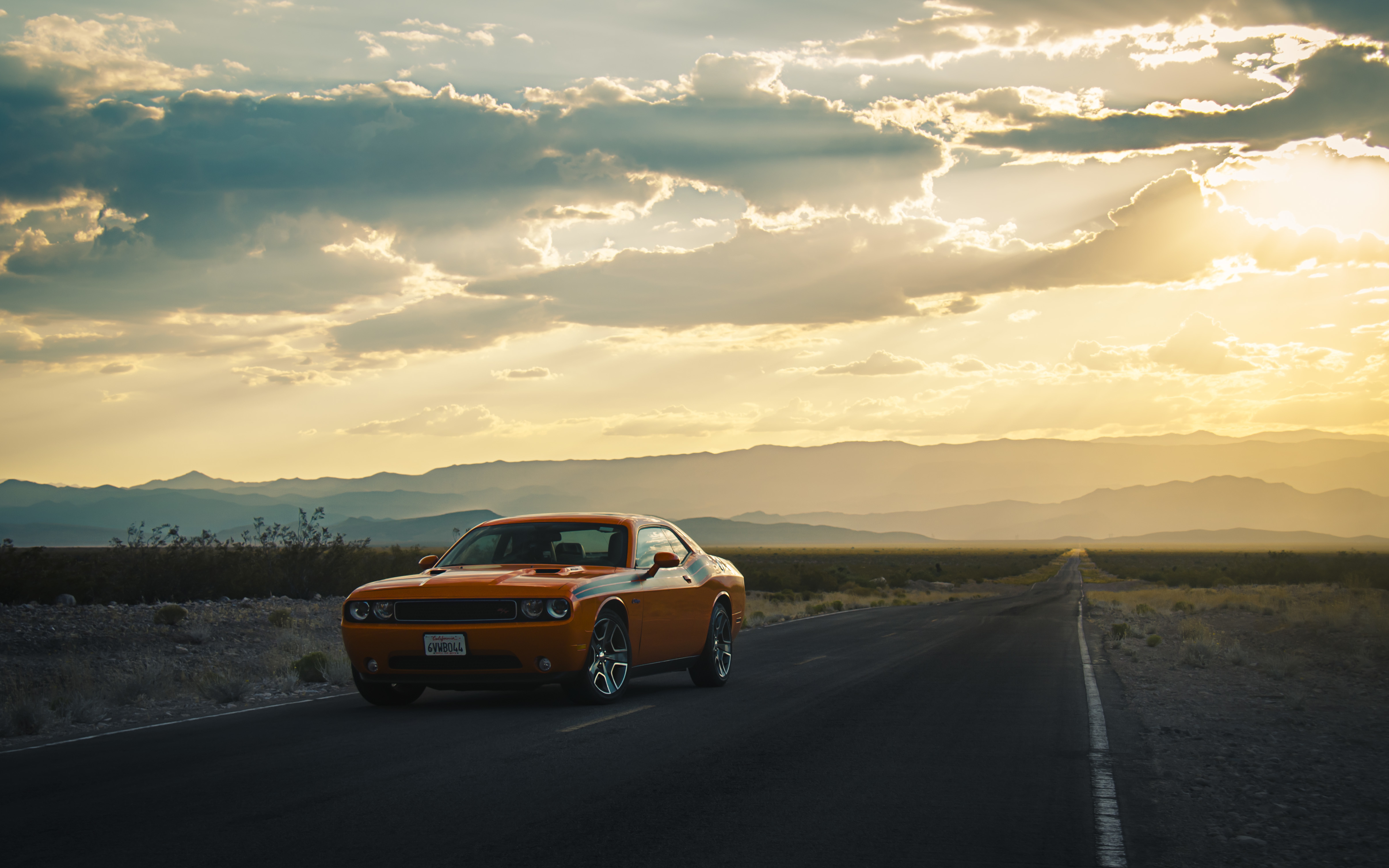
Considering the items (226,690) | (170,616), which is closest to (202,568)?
(170,616)

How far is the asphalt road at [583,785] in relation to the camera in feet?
18.1

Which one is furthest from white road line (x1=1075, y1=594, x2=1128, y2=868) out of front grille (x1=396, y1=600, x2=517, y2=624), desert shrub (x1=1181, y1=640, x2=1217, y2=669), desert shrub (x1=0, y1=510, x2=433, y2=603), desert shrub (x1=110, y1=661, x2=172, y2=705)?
desert shrub (x1=0, y1=510, x2=433, y2=603)

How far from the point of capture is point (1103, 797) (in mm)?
6949

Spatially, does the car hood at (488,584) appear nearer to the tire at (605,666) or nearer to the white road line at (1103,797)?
the tire at (605,666)

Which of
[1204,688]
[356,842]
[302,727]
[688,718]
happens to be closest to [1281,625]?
[1204,688]

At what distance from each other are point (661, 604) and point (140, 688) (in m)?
6.32

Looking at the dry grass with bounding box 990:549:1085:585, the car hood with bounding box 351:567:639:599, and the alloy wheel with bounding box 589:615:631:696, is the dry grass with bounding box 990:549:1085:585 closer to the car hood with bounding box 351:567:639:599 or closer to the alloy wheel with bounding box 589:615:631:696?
the alloy wheel with bounding box 589:615:631:696

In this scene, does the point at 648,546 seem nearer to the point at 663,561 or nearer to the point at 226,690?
the point at 663,561

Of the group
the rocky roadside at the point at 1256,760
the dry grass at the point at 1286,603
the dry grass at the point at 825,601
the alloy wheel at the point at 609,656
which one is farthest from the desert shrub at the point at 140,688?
the dry grass at the point at 1286,603

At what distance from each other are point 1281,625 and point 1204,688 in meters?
13.8

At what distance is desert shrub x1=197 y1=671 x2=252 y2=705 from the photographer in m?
12.2

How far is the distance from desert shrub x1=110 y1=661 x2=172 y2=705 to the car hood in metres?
3.96

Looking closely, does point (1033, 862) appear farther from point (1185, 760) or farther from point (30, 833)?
point (30, 833)

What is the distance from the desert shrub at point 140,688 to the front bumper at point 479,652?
416 cm
